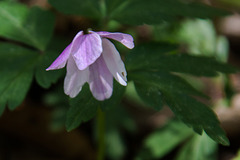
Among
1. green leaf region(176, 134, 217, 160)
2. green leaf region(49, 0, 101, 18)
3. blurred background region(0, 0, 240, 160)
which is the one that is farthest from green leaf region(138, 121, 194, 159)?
green leaf region(49, 0, 101, 18)

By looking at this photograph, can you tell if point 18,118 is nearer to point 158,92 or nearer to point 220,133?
point 158,92

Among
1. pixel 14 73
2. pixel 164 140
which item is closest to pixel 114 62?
pixel 14 73

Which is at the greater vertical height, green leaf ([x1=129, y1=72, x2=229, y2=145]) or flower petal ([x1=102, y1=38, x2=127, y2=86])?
flower petal ([x1=102, y1=38, x2=127, y2=86])

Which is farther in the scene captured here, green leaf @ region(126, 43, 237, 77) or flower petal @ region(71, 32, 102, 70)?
green leaf @ region(126, 43, 237, 77)

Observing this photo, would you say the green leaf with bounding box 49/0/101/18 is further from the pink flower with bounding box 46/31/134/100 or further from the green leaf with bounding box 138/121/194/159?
the green leaf with bounding box 138/121/194/159

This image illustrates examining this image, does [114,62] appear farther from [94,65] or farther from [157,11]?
[157,11]
